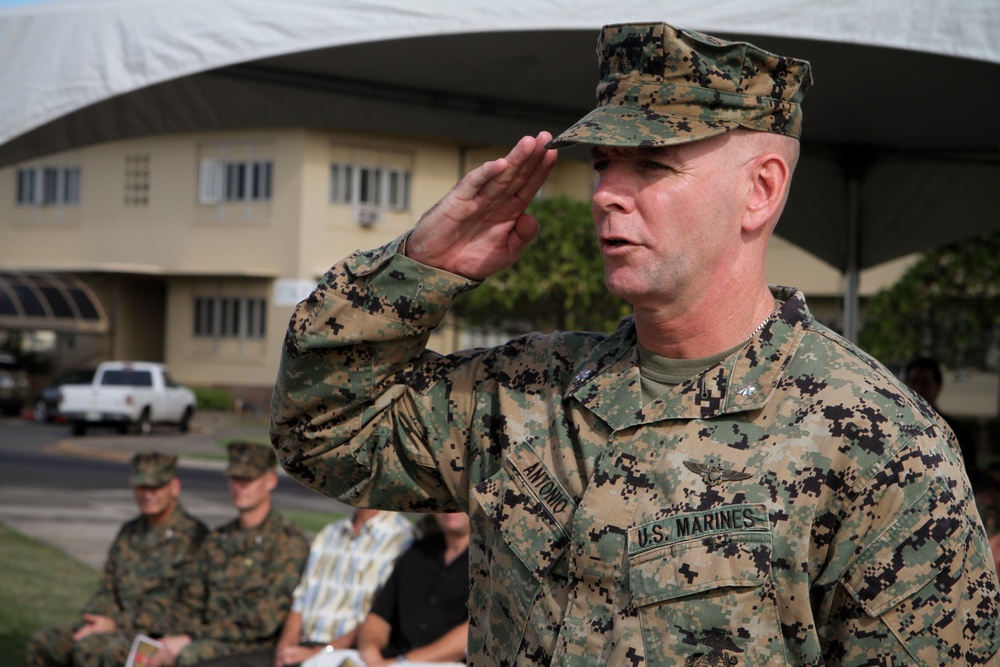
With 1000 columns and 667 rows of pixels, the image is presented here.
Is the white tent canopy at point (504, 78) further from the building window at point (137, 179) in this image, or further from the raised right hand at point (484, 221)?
the building window at point (137, 179)

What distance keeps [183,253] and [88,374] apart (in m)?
6.20

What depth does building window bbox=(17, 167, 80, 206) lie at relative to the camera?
31094mm

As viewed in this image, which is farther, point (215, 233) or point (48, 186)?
point (48, 186)

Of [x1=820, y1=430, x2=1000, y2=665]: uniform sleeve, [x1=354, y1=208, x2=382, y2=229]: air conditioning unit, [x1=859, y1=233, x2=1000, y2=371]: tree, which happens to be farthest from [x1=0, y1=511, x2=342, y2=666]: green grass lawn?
[x1=354, y1=208, x2=382, y2=229]: air conditioning unit

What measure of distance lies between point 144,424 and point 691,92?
23375 mm

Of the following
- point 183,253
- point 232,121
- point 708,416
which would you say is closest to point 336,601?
point 232,121

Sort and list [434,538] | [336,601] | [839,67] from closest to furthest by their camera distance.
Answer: [839,67], [434,538], [336,601]

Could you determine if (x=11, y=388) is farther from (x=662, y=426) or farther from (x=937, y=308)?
(x=662, y=426)

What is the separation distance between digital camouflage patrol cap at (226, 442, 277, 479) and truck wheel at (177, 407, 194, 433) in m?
19.7

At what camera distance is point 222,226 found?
29.6 meters

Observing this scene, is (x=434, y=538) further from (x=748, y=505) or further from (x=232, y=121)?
(x=748, y=505)

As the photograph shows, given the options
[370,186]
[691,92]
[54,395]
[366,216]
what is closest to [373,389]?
[691,92]

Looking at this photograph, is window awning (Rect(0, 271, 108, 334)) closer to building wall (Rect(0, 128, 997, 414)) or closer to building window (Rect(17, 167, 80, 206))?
building wall (Rect(0, 128, 997, 414))

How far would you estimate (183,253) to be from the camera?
2992 cm
